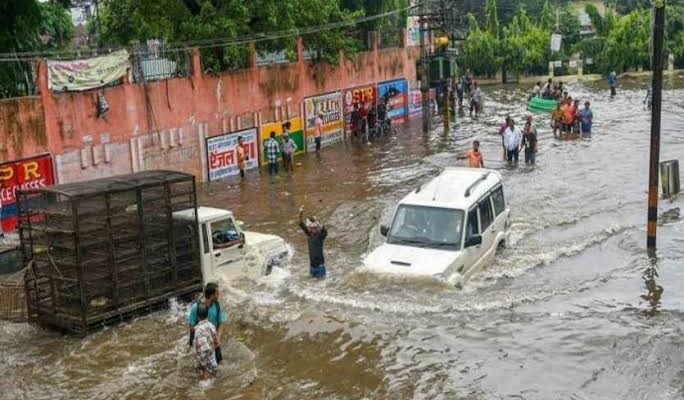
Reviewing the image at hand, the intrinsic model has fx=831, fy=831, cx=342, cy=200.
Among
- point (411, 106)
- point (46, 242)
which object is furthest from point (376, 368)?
point (411, 106)

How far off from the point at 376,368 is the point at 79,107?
Result: 1361cm

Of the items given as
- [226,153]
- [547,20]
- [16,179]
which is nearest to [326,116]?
[226,153]

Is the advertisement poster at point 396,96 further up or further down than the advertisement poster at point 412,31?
further down

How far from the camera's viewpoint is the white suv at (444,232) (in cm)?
1382

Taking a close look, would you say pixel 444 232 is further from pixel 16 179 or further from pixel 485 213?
pixel 16 179

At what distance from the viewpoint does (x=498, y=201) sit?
16500 mm

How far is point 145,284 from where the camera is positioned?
43.5 feet

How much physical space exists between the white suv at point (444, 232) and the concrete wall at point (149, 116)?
10.2 metres

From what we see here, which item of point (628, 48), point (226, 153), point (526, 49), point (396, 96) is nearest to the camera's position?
point (226, 153)

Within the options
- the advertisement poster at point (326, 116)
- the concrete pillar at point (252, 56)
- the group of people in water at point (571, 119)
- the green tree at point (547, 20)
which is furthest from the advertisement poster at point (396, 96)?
the green tree at point (547, 20)

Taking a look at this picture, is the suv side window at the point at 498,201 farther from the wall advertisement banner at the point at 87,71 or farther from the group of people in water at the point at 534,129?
the wall advertisement banner at the point at 87,71

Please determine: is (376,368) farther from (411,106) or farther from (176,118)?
(411,106)

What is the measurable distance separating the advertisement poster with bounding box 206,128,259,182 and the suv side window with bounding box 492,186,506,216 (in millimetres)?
12375

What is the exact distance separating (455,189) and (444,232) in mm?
1357
